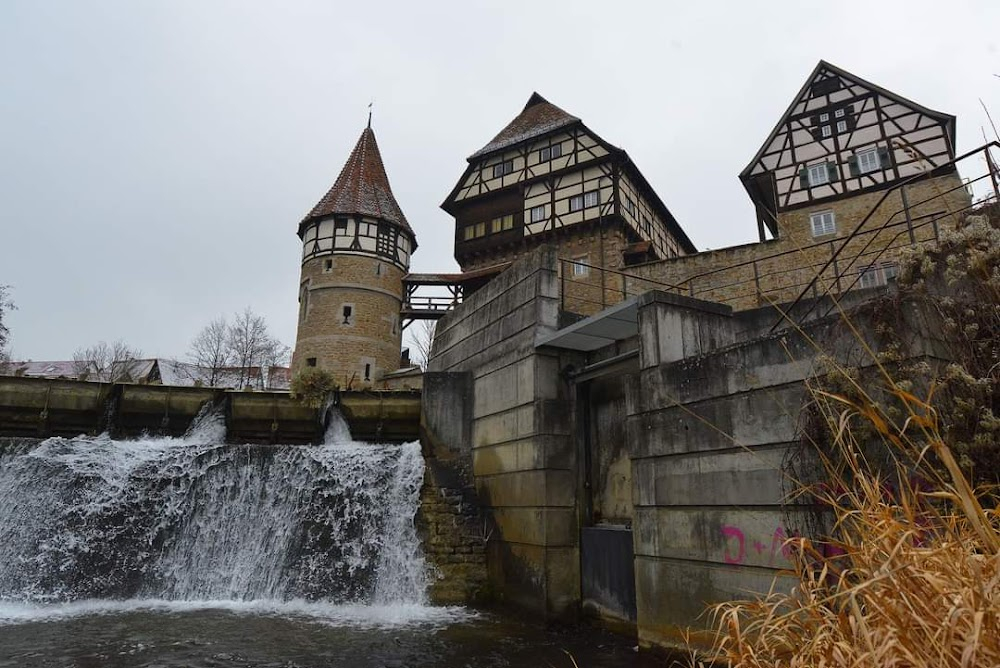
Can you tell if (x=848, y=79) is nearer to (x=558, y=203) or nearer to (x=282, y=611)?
(x=558, y=203)

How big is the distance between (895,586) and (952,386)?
342 centimetres

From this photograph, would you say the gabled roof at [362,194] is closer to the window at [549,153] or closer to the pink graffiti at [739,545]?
the window at [549,153]

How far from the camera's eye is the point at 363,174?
1344 inches

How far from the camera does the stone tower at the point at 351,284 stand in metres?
30.0

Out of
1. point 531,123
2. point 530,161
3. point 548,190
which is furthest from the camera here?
point 531,123

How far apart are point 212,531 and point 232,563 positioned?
2.49ft

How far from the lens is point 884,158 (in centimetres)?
1942

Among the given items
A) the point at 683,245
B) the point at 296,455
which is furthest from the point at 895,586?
the point at 683,245

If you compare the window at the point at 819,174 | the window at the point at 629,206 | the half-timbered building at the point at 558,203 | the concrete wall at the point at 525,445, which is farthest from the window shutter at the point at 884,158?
the concrete wall at the point at 525,445

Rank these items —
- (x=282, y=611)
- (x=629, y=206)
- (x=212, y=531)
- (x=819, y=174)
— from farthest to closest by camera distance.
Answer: (x=629, y=206)
(x=819, y=174)
(x=212, y=531)
(x=282, y=611)

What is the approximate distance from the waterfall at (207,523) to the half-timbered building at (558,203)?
1370 centimetres

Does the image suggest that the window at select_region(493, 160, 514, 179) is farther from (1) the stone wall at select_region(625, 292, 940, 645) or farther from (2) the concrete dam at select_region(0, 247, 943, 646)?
(1) the stone wall at select_region(625, 292, 940, 645)

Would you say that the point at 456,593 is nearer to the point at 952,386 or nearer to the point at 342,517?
the point at 342,517

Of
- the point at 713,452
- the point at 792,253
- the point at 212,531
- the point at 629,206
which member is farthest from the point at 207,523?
the point at 629,206
